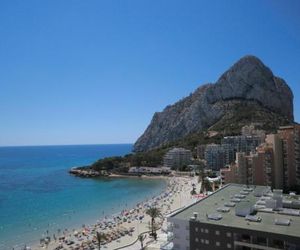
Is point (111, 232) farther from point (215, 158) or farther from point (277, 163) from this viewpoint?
point (215, 158)

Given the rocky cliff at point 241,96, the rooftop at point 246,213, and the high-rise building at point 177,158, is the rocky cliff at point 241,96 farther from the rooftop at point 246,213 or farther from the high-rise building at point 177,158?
the rooftop at point 246,213

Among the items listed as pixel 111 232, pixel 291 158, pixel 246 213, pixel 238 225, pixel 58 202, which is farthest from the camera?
pixel 58 202

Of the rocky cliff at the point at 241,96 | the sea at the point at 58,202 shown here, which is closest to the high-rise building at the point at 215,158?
the sea at the point at 58,202

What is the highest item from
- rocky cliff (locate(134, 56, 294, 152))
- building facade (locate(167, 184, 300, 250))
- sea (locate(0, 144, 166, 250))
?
rocky cliff (locate(134, 56, 294, 152))

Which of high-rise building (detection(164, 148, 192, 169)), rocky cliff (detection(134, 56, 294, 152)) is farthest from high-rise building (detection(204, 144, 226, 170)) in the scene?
rocky cliff (detection(134, 56, 294, 152))

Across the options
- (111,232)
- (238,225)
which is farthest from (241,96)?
(238,225)

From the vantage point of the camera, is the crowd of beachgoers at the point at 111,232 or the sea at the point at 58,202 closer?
the crowd of beachgoers at the point at 111,232

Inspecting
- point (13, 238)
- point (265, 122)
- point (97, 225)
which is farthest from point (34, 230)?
point (265, 122)

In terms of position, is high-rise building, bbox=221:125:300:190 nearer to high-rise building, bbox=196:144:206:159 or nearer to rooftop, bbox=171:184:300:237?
rooftop, bbox=171:184:300:237
